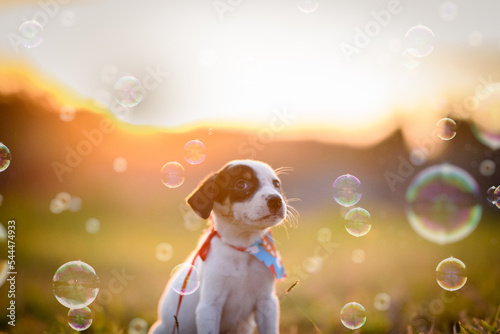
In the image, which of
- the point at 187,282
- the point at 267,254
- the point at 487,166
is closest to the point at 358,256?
the point at 487,166

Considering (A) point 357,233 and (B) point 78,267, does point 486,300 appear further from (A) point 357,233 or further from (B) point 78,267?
(B) point 78,267

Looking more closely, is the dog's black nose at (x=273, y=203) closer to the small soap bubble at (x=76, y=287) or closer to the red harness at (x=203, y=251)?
the red harness at (x=203, y=251)

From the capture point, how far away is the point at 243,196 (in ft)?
11.5

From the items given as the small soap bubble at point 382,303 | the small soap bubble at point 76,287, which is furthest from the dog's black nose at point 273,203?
the small soap bubble at point 382,303

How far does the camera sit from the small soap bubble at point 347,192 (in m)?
5.12

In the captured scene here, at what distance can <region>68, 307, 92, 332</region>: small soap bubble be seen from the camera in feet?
13.0

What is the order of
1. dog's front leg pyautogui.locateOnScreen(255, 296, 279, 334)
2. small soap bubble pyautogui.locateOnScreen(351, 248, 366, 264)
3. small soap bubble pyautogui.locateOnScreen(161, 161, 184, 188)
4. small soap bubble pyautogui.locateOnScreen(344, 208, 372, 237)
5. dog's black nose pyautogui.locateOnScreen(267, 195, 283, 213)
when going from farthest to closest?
small soap bubble pyautogui.locateOnScreen(351, 248, 366, 264) < small soap bubble pyautogui.locateOnScreen(344, 208, 372, 237) < small soap bubble pyautogui.locateOnScreen(161, 161, 184, 188) < dog's front leg pyautogui.locateOnScreen(255, 296, 279, 334) < dog's black nose pyautogui.locateOnScreen(267, 195, 283, 213)

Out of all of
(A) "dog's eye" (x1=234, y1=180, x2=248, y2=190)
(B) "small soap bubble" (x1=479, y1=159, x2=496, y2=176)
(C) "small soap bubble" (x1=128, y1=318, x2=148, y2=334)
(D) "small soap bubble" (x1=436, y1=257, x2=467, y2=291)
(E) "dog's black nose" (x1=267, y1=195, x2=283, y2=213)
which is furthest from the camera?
(B) "small soap bubble" (x1=479, y1=159, x2=496, y2=176)

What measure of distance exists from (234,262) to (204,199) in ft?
1.78

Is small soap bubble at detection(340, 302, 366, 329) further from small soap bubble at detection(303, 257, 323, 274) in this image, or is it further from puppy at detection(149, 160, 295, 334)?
small soap bubble at detection(303, 257, 323, 274)

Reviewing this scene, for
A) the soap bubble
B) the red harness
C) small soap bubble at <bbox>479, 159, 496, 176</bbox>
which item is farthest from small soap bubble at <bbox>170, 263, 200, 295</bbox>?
small soap bubble at <bbox>479, 159, 496, 176</bbox>

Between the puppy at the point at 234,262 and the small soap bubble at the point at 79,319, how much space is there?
740mm

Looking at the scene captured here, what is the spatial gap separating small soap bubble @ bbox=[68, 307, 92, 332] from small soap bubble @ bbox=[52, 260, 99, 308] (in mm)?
119

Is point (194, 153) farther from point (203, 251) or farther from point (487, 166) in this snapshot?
point (487, 166)
